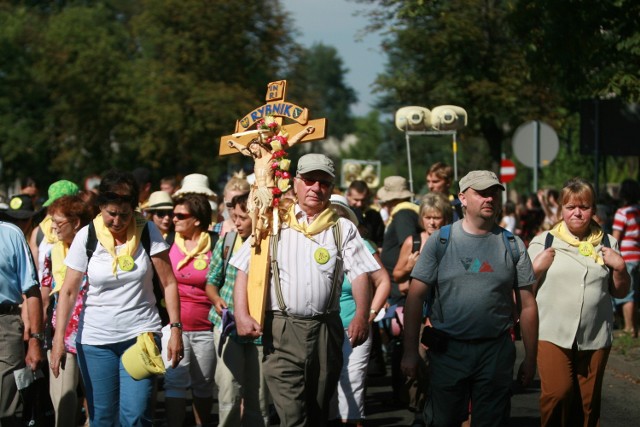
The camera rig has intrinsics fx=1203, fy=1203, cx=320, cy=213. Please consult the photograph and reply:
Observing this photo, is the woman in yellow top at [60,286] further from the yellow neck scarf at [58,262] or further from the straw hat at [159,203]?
the straw hat at [159,203]

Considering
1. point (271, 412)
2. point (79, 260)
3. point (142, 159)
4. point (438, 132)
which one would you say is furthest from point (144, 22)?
point (79, 260)

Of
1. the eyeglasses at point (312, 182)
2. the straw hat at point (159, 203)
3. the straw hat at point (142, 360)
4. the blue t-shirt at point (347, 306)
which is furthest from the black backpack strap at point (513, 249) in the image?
the straw hat at point (159, 203)

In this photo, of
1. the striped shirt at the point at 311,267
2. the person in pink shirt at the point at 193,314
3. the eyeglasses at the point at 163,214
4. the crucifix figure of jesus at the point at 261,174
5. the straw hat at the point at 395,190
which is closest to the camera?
the striped shirt at the point at 311,267

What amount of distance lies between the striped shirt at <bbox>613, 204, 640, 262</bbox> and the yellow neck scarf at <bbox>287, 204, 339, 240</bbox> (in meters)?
9.18

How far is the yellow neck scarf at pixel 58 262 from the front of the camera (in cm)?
833

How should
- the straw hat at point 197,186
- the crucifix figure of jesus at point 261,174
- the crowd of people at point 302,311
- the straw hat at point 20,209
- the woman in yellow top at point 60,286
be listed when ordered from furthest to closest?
the straw hat at point 197,186 < the straw hat at point 20,209 < the woman in yellow top at point 60,286 < the crucifix figure of jesus at point 261,174 < the crowd of people at point 302,311

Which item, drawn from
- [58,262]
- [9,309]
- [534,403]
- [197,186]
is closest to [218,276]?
[58,262]

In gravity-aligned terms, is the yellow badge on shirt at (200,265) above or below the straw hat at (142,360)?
above

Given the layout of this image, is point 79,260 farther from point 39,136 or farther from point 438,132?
point 39,136

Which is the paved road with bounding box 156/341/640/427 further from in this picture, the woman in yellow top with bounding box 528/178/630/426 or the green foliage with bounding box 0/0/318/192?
the green foliage with bounding box 0/0/318/192

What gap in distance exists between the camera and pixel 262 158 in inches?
293

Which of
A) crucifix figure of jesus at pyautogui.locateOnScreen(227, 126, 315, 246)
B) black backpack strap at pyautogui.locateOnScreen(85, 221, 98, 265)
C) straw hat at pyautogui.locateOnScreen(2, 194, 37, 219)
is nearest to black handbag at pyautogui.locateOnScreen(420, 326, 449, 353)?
crucifix figure of jesus at pyautogui.locateOnScreen(227, 126, 315, 246)

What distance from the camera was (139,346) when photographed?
22.7ft

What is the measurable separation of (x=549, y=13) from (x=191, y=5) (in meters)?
29.7
